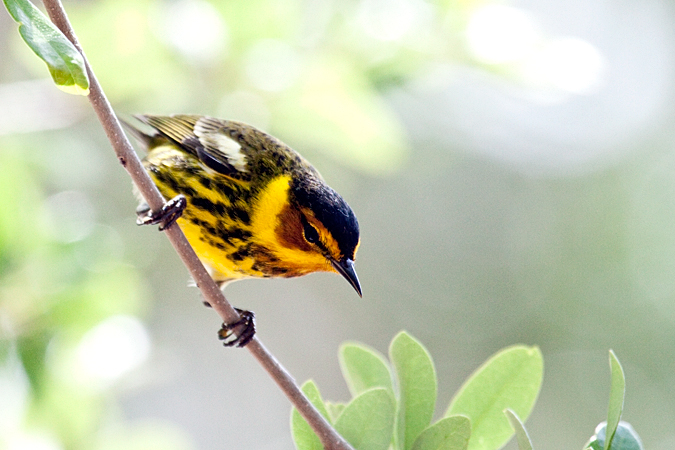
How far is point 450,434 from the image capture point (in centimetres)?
111

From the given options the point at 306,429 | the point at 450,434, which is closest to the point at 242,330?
the point at 306,429

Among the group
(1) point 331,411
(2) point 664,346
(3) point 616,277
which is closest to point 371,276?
(3) point 616,277

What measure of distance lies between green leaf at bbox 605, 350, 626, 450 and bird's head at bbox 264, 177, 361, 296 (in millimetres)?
1110

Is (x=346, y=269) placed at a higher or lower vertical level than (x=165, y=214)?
lower

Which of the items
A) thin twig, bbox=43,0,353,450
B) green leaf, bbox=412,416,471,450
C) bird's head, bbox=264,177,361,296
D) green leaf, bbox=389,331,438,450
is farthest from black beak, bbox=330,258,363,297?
green leaf, bbox=412,416,471,450

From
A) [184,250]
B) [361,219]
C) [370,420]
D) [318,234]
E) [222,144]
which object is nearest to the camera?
[370,420]

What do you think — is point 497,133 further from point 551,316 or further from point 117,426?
point 117,426

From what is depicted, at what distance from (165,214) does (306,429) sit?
29.9 inches

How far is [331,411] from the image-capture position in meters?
1.36

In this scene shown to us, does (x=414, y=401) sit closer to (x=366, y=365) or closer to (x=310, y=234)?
(x=366, y=365)

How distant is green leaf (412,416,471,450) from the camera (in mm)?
1096

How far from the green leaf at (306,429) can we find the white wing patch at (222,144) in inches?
50.8

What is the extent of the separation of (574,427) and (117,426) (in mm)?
6827

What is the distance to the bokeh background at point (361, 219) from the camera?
7.47 feet
